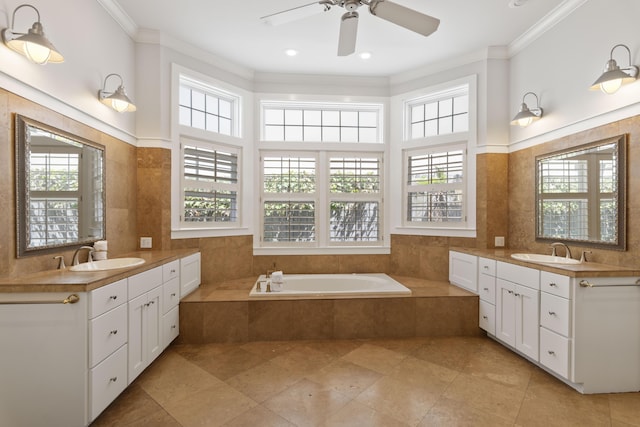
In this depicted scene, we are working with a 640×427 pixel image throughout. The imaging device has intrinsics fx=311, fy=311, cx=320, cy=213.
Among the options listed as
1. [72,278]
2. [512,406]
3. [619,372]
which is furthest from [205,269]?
[619,372]

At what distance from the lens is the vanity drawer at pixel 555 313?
2092mm

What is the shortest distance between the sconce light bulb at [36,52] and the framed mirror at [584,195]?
373cm

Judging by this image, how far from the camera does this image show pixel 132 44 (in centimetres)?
306

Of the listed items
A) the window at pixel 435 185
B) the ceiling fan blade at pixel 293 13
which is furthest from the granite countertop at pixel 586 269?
the ceiling fan blade at pixel 293 13

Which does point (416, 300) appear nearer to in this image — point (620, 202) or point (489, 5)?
point (620, 202)

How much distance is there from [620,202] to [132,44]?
14.4 ft

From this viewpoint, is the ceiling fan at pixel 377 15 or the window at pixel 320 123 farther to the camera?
the window at pixel 320 123

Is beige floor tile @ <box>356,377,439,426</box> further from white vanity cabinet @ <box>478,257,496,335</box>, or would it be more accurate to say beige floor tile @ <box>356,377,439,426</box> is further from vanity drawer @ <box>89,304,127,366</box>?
vanity drawer @ <box>89,304,127,366</box>

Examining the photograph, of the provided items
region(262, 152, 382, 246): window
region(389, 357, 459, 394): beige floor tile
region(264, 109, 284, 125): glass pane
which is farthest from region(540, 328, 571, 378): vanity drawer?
region(264, 109, 284, 125): glass pane

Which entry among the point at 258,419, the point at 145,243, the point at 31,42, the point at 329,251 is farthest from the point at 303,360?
the point at 31,42

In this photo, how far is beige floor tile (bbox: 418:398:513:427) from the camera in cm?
177

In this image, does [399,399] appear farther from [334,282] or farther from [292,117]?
[292,117]

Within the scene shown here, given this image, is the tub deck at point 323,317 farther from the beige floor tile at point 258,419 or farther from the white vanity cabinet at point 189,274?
the beige floor tile at point 258,419

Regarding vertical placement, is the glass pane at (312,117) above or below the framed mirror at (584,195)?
above
